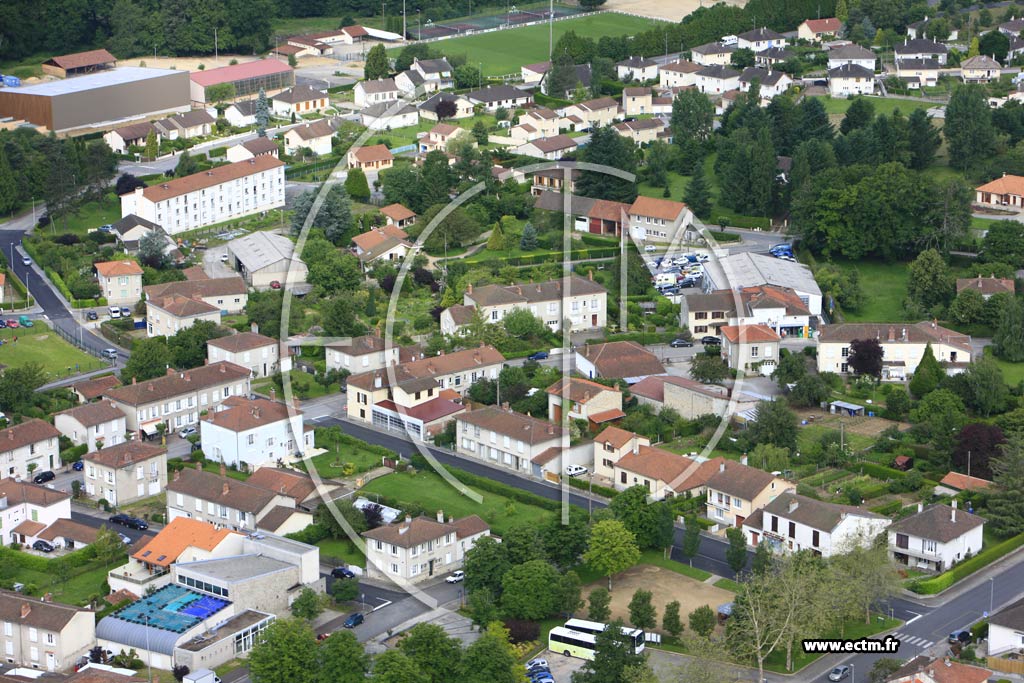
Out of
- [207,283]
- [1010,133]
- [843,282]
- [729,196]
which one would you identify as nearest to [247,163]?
[207,283]

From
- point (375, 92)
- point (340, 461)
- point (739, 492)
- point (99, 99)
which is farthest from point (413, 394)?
point (375, 92)

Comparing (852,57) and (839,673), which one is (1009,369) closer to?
(839,673)

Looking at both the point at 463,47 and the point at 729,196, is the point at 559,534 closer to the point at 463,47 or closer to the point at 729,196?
the point at 729,196

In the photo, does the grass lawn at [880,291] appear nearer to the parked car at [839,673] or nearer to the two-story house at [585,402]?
the two-story house at [585,402]

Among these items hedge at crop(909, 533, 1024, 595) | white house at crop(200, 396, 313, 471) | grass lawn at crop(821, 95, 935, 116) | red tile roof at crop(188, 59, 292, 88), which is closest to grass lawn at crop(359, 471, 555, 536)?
white house at crop(200, 396, 313, 471)

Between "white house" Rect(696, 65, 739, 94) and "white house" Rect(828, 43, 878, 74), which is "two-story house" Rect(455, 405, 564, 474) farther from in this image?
"white house" Rect(828, 43, 878, 74)

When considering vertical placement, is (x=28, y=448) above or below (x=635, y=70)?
below
